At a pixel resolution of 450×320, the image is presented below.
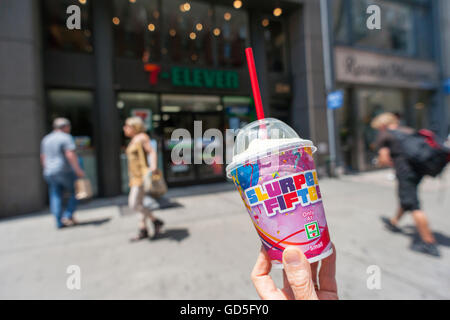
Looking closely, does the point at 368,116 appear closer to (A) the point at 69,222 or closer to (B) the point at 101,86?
(B) the point at 101,86

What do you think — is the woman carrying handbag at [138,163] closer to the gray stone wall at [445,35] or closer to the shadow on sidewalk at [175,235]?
the shadow on sidewalk at [175,235]

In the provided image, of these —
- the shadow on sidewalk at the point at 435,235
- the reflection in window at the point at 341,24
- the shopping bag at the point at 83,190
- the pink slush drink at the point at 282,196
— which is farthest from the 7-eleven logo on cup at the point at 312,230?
the reflection in window at the point at 341,24

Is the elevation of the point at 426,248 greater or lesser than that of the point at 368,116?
lesser

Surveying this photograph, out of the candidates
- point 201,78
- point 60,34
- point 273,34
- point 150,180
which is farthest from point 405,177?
point 60,34

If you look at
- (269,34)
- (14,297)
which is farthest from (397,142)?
(14,297)

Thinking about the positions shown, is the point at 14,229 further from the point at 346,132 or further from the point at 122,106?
the point at 346,132

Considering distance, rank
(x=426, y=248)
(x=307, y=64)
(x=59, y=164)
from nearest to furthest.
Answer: (x=307, y=64)
(x=426, y=248)
(x=59, y=164)

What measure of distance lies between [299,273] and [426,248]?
3279 mm

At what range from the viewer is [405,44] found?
979 centimetres

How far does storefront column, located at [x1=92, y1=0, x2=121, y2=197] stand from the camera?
6.68 m

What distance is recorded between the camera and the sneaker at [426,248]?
3.00 metres

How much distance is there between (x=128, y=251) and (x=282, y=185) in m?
3.21

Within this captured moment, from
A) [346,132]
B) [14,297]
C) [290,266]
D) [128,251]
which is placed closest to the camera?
[290,266]

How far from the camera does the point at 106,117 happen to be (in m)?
6.83
